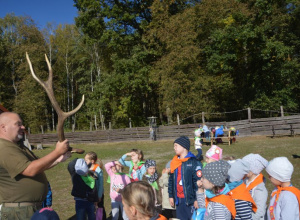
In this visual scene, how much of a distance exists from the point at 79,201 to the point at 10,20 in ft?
138

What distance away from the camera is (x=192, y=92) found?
26594 millimetres

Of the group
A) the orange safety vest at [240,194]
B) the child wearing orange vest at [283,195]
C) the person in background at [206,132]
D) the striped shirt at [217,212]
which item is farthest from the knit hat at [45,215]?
the person in background at [206,132]

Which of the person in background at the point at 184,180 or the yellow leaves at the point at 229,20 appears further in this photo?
the yellow leaves at the point at 229,20

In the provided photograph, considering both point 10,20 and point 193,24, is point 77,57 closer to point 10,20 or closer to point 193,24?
point 10,20

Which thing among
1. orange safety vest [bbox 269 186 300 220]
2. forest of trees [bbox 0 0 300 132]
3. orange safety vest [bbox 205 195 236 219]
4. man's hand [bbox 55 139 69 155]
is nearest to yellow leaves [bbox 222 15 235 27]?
forest of trees [bbox 0 0 300 132]

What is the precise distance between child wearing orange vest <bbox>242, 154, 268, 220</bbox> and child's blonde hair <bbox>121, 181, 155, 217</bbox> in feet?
5.58

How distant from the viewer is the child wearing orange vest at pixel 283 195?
299cm

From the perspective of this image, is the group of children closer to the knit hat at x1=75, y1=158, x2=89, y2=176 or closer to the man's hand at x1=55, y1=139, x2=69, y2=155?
the knit hat at x1=75, y1=158, x2=89, y2=176

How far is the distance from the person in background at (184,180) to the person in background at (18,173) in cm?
211

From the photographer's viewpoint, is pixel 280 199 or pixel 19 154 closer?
pixel 19 154

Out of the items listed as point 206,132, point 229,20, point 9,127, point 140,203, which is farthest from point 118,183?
point 229,20

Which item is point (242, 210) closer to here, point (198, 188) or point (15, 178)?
point (198, 188)

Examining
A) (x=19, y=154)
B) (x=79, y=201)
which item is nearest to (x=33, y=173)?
(x=19, y=154)

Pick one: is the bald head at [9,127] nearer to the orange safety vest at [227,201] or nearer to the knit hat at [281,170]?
the orange safety vest at [227,201]
